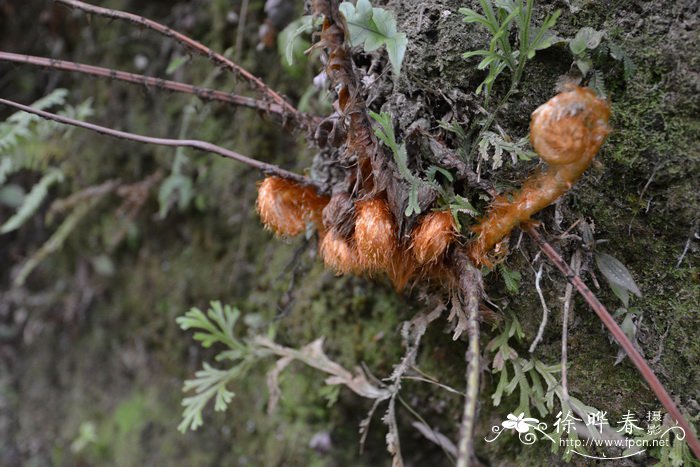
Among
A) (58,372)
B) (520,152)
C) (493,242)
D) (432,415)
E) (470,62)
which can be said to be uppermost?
(470,62)

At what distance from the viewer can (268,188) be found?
135 cm

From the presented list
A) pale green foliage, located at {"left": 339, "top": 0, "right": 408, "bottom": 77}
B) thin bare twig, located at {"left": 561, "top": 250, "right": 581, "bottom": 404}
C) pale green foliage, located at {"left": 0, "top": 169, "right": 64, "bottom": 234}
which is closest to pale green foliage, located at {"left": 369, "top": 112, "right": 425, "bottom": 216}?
pale green foliage, located at {"left": 339, "top": 0, "right": 408, "bottom": 77}

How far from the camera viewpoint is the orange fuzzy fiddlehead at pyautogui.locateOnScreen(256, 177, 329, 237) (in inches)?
53.3

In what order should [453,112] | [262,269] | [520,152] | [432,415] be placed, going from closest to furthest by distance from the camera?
1. [520,152]
2. [453,112]
3. [432,415]
4. [262,269]

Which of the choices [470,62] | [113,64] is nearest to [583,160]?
[470,62]

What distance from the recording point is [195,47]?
4.84 feet

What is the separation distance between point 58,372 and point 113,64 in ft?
5.21

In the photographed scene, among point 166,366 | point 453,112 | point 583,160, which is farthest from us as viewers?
point 166,366

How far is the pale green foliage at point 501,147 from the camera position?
1142 millimetres

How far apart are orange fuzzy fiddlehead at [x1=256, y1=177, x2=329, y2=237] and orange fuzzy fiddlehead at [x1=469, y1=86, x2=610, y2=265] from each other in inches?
21.0

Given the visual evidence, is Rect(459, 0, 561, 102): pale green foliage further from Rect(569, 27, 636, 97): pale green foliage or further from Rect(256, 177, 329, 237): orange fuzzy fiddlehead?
Rect(256, 177, 329, 237): orange fuzzy fiddlehead

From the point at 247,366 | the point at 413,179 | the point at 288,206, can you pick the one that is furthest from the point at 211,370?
the point at 413,179

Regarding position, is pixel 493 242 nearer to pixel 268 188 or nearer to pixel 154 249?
pixel 268 188

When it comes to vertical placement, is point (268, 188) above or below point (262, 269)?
above
